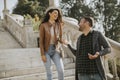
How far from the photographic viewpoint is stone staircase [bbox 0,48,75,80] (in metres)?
6.74

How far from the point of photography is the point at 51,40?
16.3 ft

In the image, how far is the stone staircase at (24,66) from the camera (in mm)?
6741

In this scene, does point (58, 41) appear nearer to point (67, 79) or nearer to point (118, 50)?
point (67, 79)

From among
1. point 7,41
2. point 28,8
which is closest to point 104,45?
point 7,41

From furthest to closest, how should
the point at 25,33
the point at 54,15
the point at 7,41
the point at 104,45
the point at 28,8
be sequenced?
the point at 28,8 < the point at 7,41 < the point at 25,33 < the point at 54,15 < the point at 104,45

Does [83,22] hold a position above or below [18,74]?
above

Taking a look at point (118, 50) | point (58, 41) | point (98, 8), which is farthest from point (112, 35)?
point (58, 41)

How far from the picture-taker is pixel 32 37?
44.3 ft

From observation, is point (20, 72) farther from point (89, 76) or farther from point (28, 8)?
point (28, 8)

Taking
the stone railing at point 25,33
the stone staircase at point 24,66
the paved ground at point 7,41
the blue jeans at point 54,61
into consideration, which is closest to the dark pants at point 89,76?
the blue jeans at point 54,61

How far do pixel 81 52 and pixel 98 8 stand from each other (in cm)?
2589

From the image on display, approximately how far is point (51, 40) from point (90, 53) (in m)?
1.18

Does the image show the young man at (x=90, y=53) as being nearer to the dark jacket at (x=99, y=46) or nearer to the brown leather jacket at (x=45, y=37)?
the dark jacket at (x=99, y=46)

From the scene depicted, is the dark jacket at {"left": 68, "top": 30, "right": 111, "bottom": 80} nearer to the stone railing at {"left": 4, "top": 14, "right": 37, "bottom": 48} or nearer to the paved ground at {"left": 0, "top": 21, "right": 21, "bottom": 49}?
the stone railing at {"left": 4, "top": 14, "right": 37, "bottom": 48}
